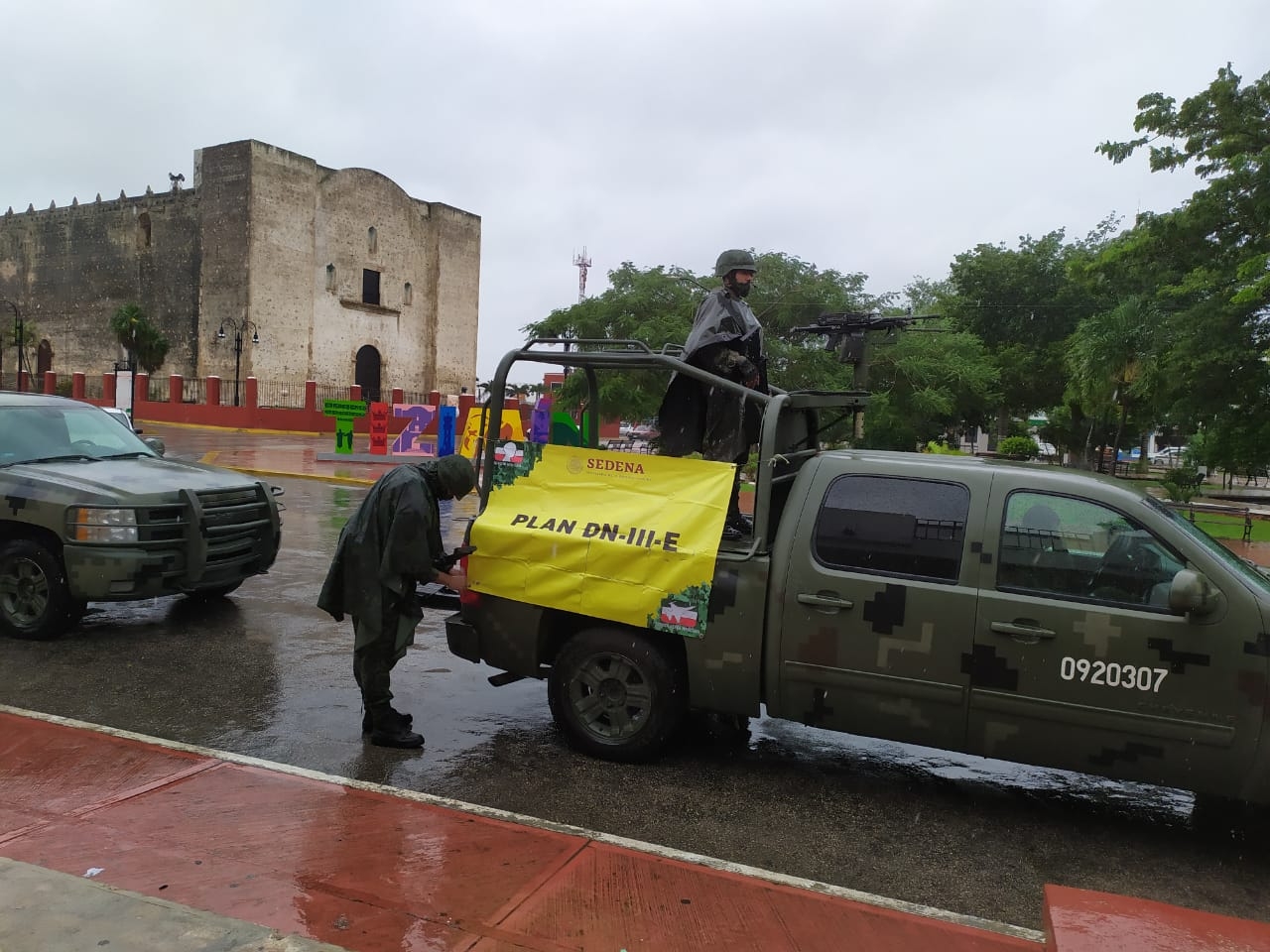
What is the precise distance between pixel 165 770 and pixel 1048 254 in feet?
130

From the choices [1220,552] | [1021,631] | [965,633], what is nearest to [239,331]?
[965,633]

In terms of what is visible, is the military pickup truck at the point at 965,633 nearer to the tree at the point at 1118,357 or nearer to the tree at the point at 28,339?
the tree at the point at 1118,357

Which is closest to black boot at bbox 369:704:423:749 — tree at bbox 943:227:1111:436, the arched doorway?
tree at bbox 943:227:1111:436

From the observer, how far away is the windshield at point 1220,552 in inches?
159

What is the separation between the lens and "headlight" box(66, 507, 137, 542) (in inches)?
259

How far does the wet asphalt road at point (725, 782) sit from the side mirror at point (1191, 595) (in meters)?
1.17

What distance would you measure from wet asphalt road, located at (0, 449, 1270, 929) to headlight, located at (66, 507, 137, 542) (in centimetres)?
85

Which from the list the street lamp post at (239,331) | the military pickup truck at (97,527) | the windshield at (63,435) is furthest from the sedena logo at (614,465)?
the street lamp post at (239,331)

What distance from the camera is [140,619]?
7.70 meters

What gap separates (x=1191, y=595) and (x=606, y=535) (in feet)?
8.64

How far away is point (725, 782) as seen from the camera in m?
4.76

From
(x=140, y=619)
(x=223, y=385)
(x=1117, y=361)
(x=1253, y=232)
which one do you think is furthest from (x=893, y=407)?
(x=223, y=385)

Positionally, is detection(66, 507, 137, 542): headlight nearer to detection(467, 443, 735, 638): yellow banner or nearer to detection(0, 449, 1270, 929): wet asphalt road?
detection(0, 449, 1270, 929): wet asphalt road

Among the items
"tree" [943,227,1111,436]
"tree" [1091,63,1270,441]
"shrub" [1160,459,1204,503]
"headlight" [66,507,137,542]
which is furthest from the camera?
"tree" [943,227,1111,436]
